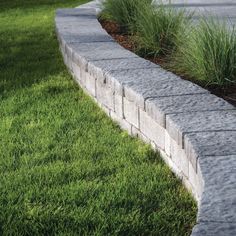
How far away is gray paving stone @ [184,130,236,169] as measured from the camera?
10.4ft

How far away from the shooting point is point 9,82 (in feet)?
19.4

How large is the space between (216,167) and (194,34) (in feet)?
7.07

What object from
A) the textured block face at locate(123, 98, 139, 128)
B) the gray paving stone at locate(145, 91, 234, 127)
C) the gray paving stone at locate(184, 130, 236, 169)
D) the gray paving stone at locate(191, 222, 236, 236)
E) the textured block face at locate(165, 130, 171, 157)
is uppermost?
the gray paving stone at locate(191, 222, 236, 236)

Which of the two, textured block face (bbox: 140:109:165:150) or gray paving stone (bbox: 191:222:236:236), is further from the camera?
textured block face (bbox: 140:109:165:150)

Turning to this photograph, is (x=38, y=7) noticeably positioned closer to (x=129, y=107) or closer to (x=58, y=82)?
(x=58, y=82)

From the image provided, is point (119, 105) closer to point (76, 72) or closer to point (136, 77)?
point (136, 77)

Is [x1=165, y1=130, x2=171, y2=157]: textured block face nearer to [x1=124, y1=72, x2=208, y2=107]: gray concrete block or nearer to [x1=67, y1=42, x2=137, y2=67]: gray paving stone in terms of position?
[x1=124, y1=72, x2=208, y2=107]: gray concrete block

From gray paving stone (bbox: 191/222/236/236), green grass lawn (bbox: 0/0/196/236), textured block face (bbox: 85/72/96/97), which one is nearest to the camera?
gray paving stone (bbox: 191/222/236/236)

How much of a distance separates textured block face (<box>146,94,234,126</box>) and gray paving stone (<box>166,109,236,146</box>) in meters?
0.08

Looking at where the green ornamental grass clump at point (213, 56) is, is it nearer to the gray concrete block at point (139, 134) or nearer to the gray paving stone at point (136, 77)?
the gray paving stone at point (136, 77)

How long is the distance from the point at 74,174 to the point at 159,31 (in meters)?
2.72

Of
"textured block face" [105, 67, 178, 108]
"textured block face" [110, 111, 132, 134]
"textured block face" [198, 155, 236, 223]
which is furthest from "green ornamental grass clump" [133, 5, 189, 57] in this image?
"textured block face" [198, 155, 236, 223]

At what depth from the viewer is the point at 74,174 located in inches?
144

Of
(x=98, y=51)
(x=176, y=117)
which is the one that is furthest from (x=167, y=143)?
(x=98, y=51)
